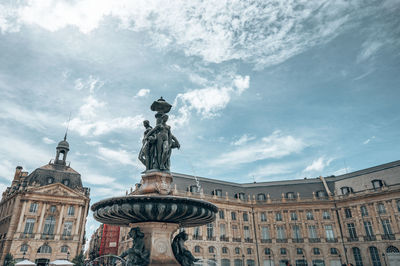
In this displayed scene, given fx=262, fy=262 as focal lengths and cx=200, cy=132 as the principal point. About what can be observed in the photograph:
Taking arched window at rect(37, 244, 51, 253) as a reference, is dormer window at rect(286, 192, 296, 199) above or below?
above

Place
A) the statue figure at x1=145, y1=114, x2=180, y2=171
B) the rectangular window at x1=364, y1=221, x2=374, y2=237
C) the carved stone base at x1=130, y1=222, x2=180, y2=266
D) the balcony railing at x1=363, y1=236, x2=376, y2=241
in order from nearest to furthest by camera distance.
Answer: the carved stone base at x1=130, y1=222, x2=180, y2=266 → the statue figure at x1=145, y1=114, x2=180, y2=171 → the balcony railing at x1=363, y1=236, x2=376, y2=241 → the rectangular window at x1=364, y1=221, x2=374, y2=237

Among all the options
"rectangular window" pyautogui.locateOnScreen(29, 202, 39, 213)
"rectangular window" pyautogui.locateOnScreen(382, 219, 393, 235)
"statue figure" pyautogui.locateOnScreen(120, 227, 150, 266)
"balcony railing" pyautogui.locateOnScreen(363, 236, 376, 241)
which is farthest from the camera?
"rectangular window" pyautogui.locateOnScreen(29, 202, 39, 213)

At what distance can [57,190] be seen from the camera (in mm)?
48375

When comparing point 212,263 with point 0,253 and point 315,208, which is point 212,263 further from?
point 0,253

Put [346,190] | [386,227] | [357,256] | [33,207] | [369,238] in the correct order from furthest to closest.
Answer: [346,190], [33,207], [357,256], [369,238], [386,227]

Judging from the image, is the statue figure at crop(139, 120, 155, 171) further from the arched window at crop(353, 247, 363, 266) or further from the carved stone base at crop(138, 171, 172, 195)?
the arched window at crop(353, 247, 363, 266)

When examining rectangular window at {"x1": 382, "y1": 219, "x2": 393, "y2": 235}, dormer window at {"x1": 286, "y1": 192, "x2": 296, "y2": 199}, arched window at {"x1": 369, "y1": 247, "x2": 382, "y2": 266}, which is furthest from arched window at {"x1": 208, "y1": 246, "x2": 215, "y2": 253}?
rectangular window at {"x1": 382, "y1": 219, "x2": 393, "y2": 235}

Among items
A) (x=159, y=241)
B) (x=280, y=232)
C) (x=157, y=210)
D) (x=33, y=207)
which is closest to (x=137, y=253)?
(x=159, y=241)

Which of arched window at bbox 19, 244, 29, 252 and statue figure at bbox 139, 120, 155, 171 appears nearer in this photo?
statue figure at bbox 139, 120, 155, 171

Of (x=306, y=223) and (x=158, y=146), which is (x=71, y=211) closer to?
(x=306, y=223)

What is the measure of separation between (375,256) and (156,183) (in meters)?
47.9

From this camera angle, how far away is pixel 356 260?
44500 mm

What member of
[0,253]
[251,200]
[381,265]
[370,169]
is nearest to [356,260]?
[381,265]

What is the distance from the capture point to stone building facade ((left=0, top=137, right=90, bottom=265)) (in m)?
43.2
